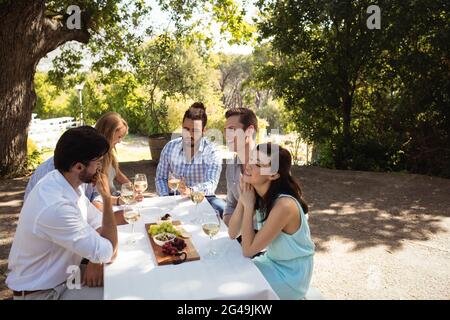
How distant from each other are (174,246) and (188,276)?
1.12ft

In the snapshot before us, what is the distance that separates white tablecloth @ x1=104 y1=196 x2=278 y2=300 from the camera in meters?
1.99

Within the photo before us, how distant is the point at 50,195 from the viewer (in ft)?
7.27

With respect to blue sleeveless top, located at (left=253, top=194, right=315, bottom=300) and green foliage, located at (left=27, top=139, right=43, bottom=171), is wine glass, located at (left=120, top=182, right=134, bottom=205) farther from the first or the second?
green foliage, located at (left=27, top=139, right=43, bottom=171)

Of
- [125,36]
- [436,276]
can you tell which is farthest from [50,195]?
[125,36]

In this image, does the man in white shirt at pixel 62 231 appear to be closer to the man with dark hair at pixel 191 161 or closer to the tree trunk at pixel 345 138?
the man with dark hair at pixel 191 161

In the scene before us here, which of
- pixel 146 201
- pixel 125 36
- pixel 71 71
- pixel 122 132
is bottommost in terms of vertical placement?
pixel 146 201

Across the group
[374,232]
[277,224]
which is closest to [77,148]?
[277,224]

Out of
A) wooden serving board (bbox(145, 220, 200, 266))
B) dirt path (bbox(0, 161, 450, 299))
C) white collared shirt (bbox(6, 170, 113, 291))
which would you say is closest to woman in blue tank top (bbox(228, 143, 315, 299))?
wooden serving board (bbox(145, 220, 200, 266))

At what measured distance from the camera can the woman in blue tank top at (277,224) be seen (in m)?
2.39

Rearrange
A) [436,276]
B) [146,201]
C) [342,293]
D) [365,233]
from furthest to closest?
[365,233]
[436,276]
[342,293]
[146,201]

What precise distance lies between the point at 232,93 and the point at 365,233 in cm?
3041

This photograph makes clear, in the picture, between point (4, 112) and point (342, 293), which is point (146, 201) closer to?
point (342, 293)

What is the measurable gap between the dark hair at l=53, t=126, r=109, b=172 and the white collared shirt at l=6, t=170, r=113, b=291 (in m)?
0.10

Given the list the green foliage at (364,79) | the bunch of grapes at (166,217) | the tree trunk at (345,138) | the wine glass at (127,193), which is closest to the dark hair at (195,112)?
the wine glass at (127,193)
